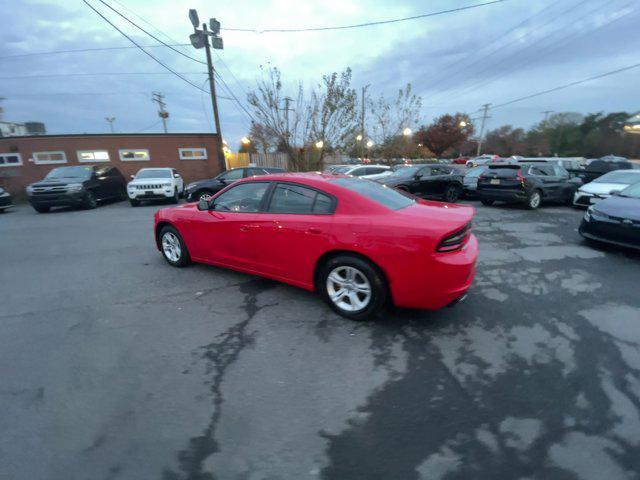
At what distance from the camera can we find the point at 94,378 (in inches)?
97.6

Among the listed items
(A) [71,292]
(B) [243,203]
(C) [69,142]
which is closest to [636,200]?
(B) [243,203]

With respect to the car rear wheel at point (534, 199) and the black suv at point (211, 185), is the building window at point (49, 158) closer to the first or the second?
the black suv at point (211, 185)

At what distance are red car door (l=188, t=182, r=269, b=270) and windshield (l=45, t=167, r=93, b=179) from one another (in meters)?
10.8

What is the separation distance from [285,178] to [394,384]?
2.50 m

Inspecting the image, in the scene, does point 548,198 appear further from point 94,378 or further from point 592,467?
point 94,378

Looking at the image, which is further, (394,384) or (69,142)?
(69,142)

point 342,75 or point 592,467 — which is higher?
point 342,75

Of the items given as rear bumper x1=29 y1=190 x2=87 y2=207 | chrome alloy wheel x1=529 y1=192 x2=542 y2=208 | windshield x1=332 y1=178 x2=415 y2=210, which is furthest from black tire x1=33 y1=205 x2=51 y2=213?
chrome alloy wheel x1=529 y1=192 x2=542 y2=208

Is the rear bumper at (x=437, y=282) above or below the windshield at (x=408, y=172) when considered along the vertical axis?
below

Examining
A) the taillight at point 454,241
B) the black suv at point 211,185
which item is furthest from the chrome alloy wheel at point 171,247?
the black suv at point 211,185

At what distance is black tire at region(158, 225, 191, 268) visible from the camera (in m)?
4.70

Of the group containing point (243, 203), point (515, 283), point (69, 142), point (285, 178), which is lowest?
point (515, 283)

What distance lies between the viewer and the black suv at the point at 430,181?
430 inches

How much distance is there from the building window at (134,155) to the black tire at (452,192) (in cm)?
1571
